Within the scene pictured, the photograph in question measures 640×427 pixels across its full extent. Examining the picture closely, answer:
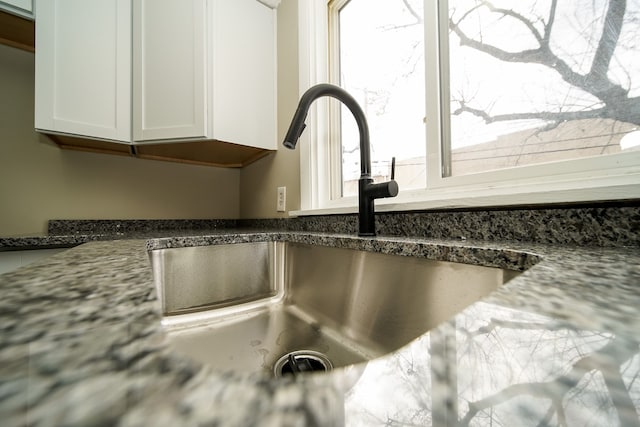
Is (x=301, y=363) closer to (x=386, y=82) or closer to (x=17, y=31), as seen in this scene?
(x=386, y=82)

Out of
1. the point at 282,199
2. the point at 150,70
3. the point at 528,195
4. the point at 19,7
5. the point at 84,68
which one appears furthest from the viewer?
the point at 282,199

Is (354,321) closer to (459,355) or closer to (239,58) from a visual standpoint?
(459,355)

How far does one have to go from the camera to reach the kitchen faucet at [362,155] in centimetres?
67

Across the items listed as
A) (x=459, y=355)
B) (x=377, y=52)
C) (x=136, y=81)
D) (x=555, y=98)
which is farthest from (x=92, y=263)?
(x=136, y=81)

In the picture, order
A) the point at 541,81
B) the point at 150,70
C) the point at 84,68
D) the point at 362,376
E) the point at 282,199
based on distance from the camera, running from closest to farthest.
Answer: the point at 362,376 → the point at 541,81 → the point at 84,68 → the point at 150,70 → the point at 282,199

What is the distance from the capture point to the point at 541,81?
1.98 feet

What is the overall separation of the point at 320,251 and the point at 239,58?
3.71ft

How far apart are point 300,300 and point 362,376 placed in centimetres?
71

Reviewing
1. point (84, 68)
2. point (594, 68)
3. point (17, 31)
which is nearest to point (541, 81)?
point (594, 68)

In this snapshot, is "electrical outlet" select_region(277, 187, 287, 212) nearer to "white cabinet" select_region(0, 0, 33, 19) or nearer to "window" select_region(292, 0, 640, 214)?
"window" select_region(292, 0, 640, 214)

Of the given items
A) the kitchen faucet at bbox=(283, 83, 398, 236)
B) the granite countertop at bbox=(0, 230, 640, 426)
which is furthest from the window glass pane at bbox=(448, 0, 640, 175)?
the granite countertop at bbox=(0, 230, 640, 426)

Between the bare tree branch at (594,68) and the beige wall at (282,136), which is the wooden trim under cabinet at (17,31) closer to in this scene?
the beige wall at (282,136)

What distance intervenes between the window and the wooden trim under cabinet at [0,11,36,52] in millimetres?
1385

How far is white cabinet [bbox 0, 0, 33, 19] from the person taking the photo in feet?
3.15
